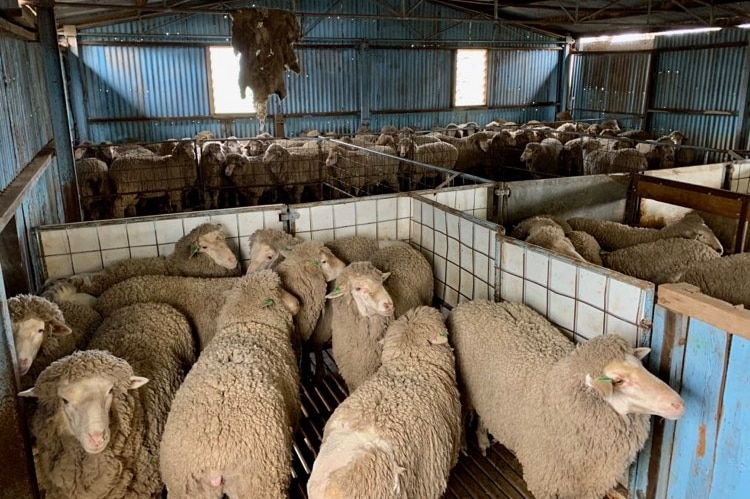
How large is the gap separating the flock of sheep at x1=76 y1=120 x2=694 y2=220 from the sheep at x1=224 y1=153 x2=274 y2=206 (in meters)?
0.02

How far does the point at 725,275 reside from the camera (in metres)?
4.96

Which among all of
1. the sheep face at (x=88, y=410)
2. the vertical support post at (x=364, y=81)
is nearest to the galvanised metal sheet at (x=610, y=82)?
the vertical support post at (x=364, y=81)

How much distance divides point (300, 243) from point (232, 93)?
14.4 meters

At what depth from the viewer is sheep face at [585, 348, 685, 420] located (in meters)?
3.05

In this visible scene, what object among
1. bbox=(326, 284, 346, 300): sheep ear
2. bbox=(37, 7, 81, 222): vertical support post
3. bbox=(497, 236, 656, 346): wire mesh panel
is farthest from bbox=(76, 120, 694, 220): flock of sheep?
bbox=(497, 236, 656, 346): wire mesh panel

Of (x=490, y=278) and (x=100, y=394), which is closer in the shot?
(x=100, y=394)

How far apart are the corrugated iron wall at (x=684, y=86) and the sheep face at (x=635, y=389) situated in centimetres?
1659

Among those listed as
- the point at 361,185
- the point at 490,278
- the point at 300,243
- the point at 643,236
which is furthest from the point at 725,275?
the point at 361,185

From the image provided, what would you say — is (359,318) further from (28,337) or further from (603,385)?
(28,337)

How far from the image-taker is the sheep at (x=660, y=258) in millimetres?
5539

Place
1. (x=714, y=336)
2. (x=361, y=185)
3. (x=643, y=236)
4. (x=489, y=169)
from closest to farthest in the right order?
(x=714, y=336), (x=643, y=236), (x=361, y=185), (x=489, y=169)

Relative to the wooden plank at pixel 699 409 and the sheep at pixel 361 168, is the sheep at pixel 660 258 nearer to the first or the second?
the wooden plank at pixel 699 409

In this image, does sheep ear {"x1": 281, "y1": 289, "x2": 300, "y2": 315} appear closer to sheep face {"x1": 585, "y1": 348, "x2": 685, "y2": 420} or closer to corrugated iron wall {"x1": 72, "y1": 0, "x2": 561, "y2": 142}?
sheep face {"x1": 585, "y1": 348, "x2": 685, "y2": 420}

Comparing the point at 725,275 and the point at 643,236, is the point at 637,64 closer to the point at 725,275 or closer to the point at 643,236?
the point at 643,236
